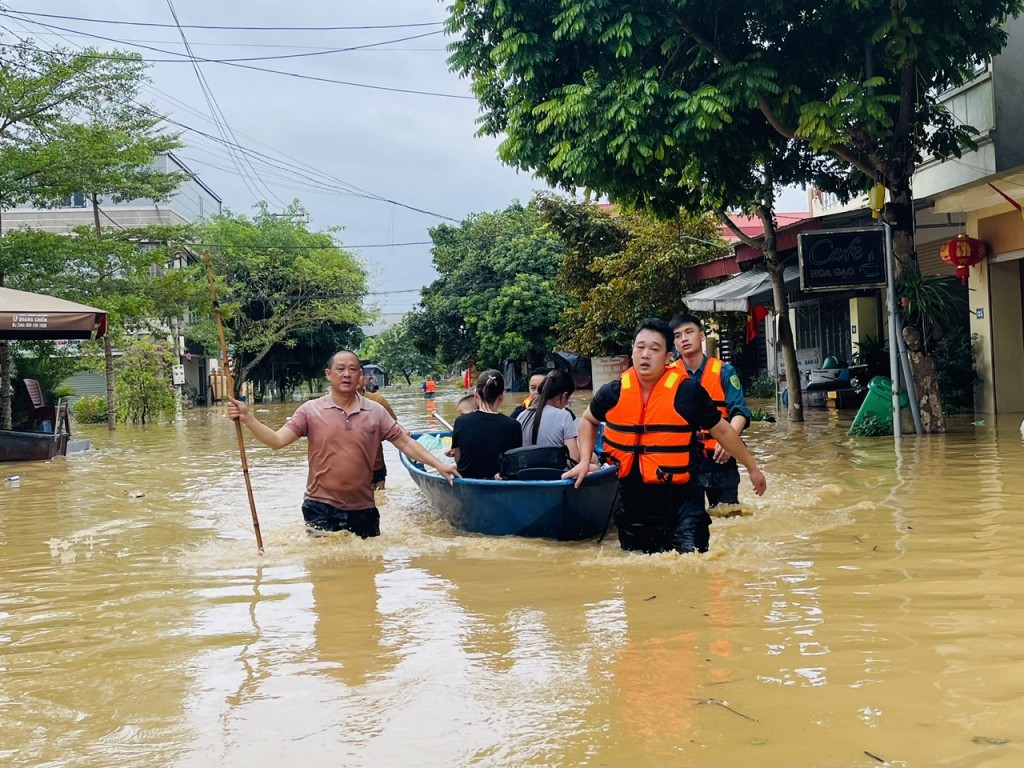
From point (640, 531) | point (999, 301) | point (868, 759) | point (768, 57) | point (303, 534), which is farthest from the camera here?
point (999, 301)

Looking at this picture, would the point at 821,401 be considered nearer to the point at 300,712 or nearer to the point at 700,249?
the point at 700,249

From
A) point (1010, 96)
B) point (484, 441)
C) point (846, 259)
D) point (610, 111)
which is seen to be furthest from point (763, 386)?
point (484, 441)

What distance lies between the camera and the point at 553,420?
8.35 m

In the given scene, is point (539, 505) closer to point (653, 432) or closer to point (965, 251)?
point (653, 432)

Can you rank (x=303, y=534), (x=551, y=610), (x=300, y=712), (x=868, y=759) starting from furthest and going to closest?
(x=303, y=534) < (x=551, y=610) < (x=300, y=712) < (x=868, y=759)

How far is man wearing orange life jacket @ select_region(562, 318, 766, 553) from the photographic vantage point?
5609mm

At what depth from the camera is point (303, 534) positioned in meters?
7.97

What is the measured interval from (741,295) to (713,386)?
11322 millimetres

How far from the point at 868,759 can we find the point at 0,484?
1279 cm

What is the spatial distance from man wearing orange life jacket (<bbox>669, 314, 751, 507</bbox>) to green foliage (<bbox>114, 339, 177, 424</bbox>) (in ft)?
82.5

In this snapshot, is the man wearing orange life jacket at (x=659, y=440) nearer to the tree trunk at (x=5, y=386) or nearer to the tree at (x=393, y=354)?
the tree trunk at (x=5, y=386)

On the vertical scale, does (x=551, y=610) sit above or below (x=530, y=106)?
below

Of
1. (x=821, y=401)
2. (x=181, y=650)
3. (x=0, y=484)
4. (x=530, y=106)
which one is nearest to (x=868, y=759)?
(x=181, y=650)

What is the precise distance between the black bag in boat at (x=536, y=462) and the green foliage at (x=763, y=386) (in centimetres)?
1866
